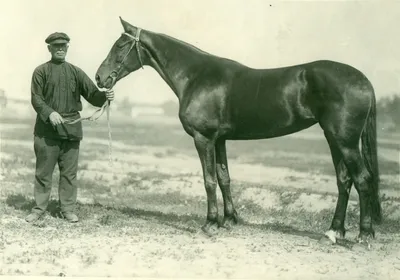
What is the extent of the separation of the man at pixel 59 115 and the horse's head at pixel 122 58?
16 cm

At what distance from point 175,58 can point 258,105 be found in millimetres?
1037

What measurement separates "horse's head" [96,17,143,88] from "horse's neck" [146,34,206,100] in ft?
A: 0.52

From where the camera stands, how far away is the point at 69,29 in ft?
18.5

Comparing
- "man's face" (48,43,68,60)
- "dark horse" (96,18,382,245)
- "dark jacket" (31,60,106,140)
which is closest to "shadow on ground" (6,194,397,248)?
"dark horse" (96,18,382,245)

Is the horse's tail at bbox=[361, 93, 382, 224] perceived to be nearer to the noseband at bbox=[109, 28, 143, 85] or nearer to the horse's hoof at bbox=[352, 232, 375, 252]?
the horse's hoof at bbox=[352, 232, 375, 252]

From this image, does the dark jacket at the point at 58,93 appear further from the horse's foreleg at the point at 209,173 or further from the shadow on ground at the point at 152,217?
the horse's foreleg at the point at 209,173

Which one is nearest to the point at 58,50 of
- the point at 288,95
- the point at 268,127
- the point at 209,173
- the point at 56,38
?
the point at 56,38

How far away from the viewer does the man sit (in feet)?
16.6

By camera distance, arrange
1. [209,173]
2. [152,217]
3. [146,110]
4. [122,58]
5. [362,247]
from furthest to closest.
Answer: [146,110]
[152,217]
[122,58]
[209,173]
[362,247]

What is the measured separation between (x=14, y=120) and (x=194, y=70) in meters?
2.40

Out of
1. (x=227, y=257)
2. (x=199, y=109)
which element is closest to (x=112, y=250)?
(x=227, y=257)

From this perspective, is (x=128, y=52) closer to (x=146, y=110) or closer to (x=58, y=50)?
(x=58, y=50)

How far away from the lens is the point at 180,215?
17.9 ft

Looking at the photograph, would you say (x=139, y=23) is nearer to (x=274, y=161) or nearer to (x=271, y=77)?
(x=271, y=77)
